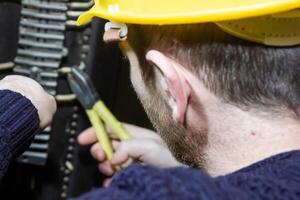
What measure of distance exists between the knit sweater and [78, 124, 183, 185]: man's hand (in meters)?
0.58

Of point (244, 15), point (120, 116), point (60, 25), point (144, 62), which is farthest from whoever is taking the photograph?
point (120, 116)

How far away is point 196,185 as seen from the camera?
21.8 inches

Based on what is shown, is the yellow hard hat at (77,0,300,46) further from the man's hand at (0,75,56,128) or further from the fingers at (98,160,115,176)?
the fingers at (98,160,115,176)

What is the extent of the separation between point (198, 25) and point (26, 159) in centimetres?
61

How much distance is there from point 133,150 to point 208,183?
62 cm

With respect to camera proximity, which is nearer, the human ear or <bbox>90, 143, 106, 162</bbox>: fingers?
the human ear

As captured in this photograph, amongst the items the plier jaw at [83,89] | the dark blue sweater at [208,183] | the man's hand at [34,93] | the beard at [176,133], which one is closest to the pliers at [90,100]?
the plier jaw at [83,89]

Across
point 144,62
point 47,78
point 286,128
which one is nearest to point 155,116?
point 144,62

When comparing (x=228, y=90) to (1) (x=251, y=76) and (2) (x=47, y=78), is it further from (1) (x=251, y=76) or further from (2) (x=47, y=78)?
(2) (x=47, y=78)

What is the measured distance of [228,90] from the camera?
71 cm

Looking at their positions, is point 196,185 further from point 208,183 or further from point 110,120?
point 110,120

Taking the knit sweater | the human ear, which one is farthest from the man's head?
the knit sweater

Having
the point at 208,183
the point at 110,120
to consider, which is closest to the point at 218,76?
the point at 208,183

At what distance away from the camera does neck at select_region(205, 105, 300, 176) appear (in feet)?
2.26
